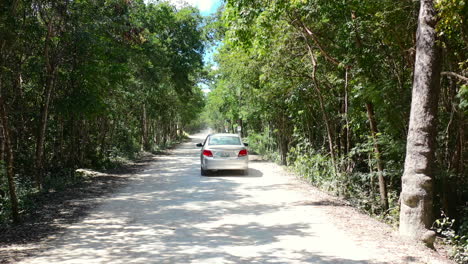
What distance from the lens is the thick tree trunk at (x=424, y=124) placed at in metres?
6.41

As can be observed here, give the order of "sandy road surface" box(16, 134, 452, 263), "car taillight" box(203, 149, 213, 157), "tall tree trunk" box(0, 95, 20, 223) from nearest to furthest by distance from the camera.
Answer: "sandy road surface" box(16, 134, 452, 263), "tall tree trunk" box(0, 95, 20, 223), "car taillight" box(203, 149, 213, 157)

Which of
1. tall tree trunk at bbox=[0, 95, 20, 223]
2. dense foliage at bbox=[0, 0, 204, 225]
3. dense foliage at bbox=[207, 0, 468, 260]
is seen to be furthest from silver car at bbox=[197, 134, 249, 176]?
tall tree trunk at bbox=[0, 95, 20, 223]

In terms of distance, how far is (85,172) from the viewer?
14.7 meters

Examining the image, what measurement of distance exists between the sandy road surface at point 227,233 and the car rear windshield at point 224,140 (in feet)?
14.9

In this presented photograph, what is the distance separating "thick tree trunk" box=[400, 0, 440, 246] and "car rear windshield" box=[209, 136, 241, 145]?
919 centimetres

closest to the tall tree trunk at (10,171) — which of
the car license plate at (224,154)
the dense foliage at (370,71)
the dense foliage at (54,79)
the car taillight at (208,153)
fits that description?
the dense foliage at (54,79)

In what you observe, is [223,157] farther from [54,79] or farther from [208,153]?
[54,79]

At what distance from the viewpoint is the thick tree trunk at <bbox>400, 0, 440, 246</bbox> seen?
6.41m

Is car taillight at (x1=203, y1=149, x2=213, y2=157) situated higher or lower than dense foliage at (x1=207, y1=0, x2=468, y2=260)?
lower

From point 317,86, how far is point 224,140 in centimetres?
481

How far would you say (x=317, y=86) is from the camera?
12.0 meters

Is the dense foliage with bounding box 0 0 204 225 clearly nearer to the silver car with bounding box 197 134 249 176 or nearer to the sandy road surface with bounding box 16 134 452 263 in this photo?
the sandy road surface with bounding box 16 134 452 263

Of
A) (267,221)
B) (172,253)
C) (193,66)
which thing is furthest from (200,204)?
(193,66)

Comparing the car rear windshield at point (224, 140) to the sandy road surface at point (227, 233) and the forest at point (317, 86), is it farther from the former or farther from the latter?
the sandy road surface at point (227, 233)
